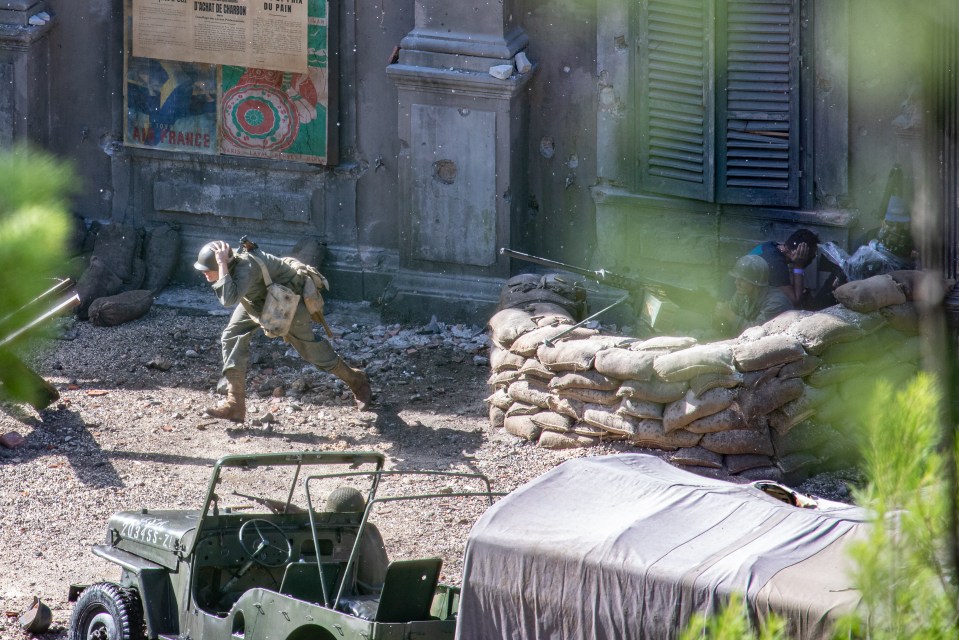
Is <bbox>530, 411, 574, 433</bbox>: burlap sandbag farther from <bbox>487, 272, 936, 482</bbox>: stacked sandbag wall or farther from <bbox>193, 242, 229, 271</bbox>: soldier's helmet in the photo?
<bbox>193, 242, 229, 271</bbox>: soldier's helmet

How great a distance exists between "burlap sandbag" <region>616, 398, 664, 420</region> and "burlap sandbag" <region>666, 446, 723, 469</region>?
0.24 metres

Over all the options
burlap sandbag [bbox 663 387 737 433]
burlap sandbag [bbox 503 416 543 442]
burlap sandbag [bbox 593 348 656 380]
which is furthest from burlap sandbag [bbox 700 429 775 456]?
burlap sandbag [bbox 503 416 543 442]

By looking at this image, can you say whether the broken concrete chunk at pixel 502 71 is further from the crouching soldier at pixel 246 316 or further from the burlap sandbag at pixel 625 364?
the burlap sandbag at pixel 625 364

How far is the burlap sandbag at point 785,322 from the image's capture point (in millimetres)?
7531

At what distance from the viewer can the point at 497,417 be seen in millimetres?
8688

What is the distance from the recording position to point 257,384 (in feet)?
31.5

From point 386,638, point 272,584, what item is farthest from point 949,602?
point 272,584

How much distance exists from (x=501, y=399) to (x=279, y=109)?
373 cm

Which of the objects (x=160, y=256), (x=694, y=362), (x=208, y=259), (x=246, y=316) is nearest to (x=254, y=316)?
(x=246, y=316)

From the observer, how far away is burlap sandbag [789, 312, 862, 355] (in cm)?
734

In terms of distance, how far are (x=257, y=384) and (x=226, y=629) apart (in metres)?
4.46

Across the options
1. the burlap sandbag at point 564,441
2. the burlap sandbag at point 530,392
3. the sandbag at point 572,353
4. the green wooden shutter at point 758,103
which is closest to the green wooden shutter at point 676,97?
the green wooden shutter at point 758,103

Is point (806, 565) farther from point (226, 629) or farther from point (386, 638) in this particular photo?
point (226, 629)

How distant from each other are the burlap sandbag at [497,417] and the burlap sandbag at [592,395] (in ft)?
2.23
